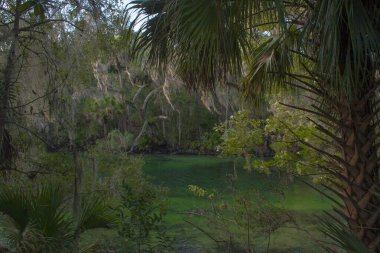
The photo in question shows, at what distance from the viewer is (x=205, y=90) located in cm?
343

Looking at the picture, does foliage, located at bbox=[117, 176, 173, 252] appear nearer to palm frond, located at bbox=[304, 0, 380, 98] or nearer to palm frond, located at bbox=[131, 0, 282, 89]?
palm frond, located at bbox=[131, 0, 282, 89]

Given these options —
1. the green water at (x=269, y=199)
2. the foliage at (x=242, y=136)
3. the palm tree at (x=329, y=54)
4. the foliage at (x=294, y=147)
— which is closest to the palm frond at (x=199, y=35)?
the palm tree at (x=329, y=54)

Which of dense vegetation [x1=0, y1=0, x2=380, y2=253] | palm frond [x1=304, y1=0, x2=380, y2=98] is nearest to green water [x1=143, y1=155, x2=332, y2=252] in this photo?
dense vegetation [x1=0, y1=0, x2=380, y2=253]

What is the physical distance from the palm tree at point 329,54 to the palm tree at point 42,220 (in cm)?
125

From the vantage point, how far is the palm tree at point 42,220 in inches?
112

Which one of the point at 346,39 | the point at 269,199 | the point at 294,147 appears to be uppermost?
the point at 346,39

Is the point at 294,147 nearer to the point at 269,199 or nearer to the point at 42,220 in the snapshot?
the point at 269,199

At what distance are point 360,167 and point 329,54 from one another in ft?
2.88

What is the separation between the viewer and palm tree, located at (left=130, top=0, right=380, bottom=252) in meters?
2.35

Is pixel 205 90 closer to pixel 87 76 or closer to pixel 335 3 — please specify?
pixel 335 3

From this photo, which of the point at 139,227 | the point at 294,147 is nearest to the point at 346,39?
the point at 139,227

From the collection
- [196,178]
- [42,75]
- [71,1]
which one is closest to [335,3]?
[71,1]

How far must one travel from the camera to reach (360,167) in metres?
2.79

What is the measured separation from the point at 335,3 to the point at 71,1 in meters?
2.89
